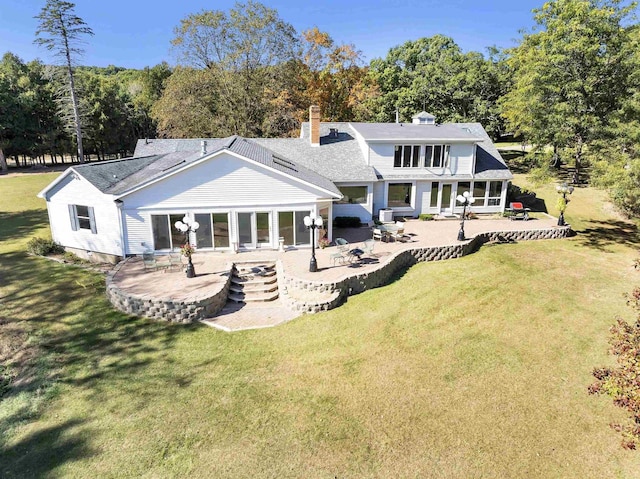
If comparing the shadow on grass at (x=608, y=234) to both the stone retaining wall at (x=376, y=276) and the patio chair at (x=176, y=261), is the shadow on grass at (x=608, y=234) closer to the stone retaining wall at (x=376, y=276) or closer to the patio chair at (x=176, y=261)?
the stone retaining wall at (x=376, y=276)

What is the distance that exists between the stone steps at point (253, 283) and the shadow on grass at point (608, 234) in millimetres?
18781

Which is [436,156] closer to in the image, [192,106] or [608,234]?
[608,234]

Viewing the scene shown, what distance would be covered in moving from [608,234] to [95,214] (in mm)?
30762

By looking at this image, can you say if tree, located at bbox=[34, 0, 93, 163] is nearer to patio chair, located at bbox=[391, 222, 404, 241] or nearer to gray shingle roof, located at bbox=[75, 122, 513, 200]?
gray shingle roof, located at bbox=[75, 122, 513, 200]

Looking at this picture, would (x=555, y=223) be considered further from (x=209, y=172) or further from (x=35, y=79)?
(x=35, y=79)

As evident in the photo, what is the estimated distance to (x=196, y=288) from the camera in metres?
17.0

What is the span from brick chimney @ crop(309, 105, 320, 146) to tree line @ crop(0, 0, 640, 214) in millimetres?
13675

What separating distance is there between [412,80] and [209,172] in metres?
42.5

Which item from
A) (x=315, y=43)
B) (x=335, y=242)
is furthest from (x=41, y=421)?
(x=315, y=43)

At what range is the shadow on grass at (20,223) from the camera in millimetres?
26302

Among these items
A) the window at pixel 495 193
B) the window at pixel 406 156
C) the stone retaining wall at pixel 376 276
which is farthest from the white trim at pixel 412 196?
the stone retaining wall at pixel 376 276

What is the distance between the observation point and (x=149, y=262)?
18.3m

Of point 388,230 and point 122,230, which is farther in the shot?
point 388,230

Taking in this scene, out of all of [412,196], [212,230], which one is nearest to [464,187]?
[412,196]
